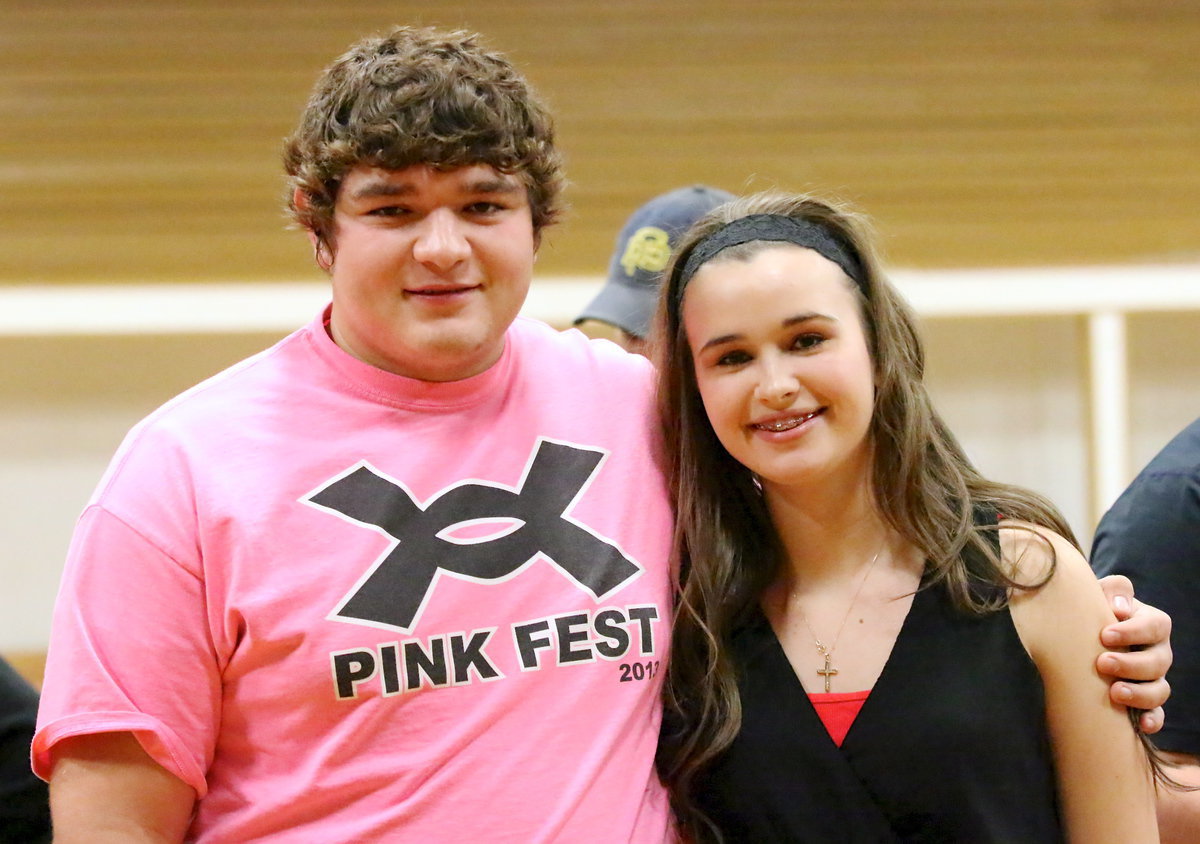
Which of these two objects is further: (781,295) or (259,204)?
(259,204)

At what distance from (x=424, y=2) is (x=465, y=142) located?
2962mm

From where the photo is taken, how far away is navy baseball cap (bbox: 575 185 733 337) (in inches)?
101

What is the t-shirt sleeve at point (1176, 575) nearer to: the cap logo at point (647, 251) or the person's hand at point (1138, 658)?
the person's hand at point (1138, 658)

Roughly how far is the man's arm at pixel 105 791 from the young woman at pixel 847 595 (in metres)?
0.60

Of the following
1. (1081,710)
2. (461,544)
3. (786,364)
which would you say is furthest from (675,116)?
(1081,710)

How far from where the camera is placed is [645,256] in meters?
2.63

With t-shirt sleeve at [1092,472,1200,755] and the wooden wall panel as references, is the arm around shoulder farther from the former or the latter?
the wooden wall panel

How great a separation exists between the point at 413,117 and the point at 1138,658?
40.7 inches

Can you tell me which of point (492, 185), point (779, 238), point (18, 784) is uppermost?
point (492, 185)

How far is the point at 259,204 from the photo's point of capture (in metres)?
4.36

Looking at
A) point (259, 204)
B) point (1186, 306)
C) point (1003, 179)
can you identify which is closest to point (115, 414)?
point (259, 204)

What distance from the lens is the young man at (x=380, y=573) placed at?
1.34 metres

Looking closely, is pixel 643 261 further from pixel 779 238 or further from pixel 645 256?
pixel 779 238

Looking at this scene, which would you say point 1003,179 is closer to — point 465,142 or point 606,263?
point 606,263
